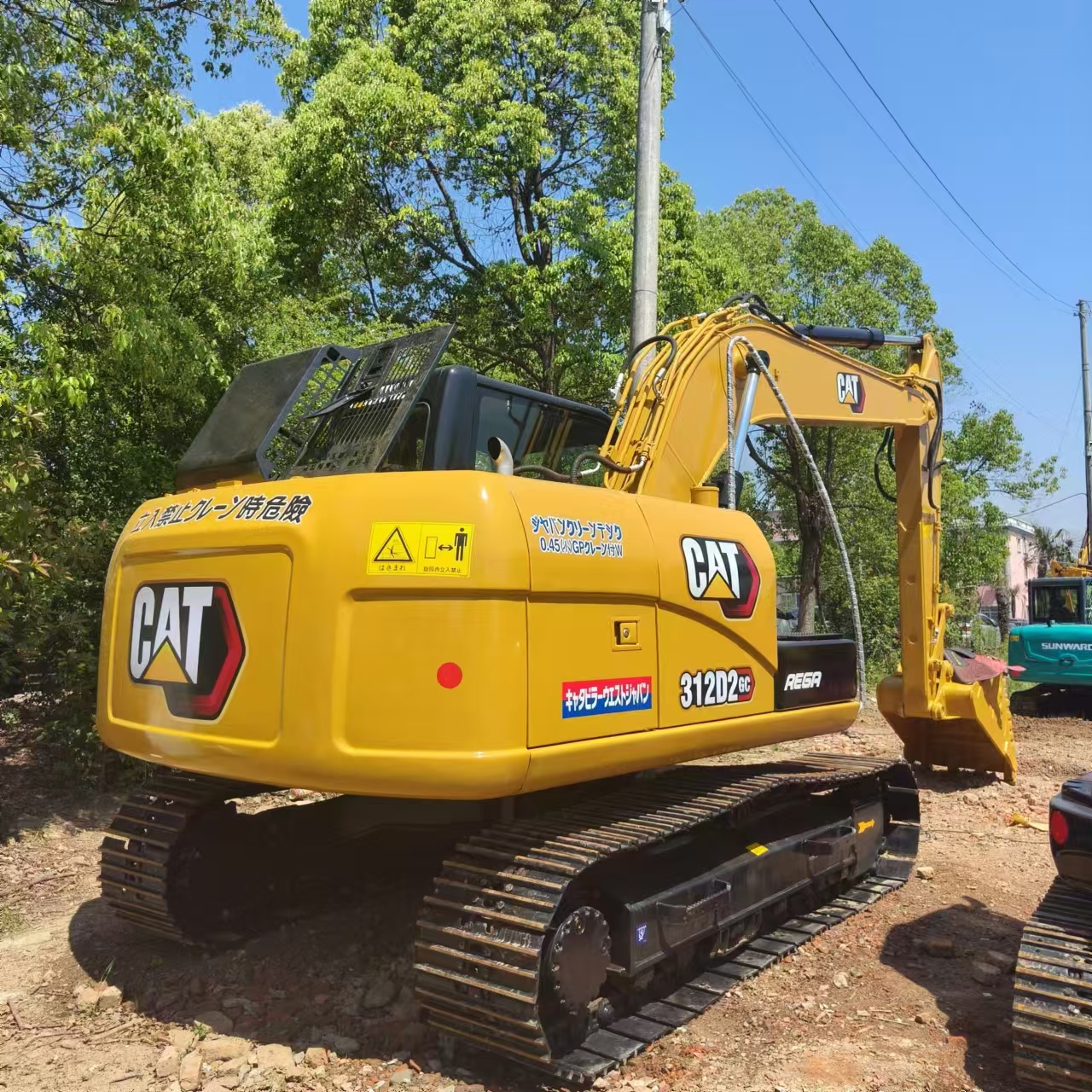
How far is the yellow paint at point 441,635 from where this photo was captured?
3.27 metres

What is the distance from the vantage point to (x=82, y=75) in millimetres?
7590

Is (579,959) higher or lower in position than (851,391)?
lower

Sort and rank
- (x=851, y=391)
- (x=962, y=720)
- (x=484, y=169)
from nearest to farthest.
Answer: (x=851, y=391), (x=962, y=720), (x=484, y=169)

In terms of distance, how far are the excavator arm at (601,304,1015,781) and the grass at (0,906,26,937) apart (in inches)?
152

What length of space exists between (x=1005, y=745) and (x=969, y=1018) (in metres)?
4.54

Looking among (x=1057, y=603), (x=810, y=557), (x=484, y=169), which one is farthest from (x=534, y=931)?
(x=810, y=557)

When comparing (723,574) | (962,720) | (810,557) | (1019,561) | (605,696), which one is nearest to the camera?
(605,696)

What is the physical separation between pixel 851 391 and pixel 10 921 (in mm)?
5668

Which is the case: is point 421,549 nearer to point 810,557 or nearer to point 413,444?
point 413,444

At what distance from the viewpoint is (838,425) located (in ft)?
20.4

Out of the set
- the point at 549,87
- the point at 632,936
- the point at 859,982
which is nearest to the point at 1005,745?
the point at 859,982

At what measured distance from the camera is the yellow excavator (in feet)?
10.8

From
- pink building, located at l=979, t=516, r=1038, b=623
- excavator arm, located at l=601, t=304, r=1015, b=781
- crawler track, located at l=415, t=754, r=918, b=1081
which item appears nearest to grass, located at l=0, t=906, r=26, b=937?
crawler track, located at l=415, t=754, r=918, b=1081

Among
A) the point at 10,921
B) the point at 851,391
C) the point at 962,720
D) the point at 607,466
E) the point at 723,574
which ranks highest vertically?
the point at 851,391
